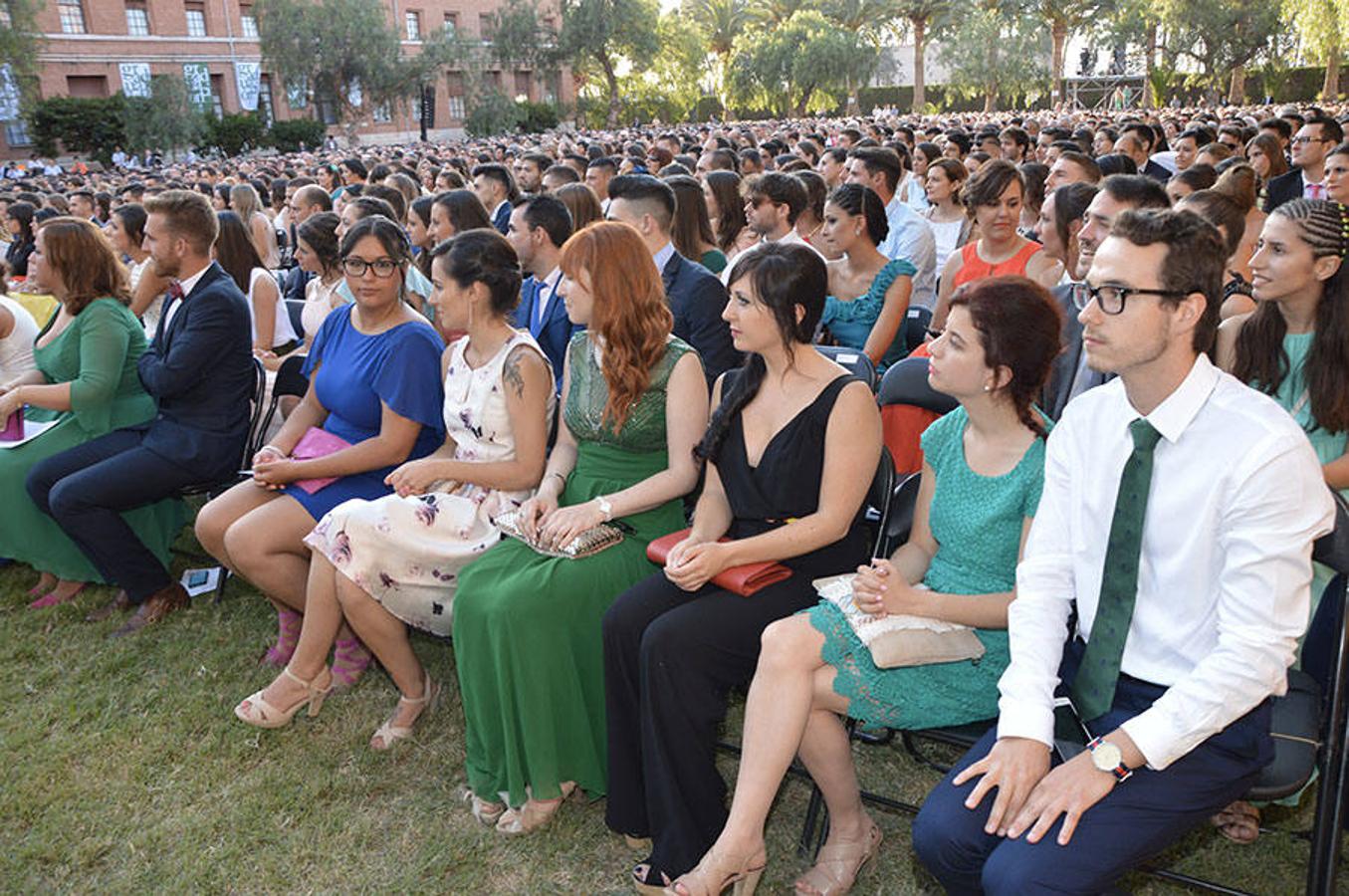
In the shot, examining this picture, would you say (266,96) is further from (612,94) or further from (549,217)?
(549,217)

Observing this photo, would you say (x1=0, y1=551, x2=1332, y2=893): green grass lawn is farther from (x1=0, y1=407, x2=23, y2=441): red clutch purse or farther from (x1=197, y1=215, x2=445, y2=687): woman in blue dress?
(x1=0, y1=407, x2=23, y2=441): red clutch purse

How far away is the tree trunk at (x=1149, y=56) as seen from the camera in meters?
41.4

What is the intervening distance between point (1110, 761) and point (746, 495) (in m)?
1.30

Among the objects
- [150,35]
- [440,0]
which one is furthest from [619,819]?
[440,0]

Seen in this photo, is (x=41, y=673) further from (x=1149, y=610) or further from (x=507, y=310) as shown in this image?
(x=1149, y=610)

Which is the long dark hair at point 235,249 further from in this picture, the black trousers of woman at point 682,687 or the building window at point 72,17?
the building window at point 72,17

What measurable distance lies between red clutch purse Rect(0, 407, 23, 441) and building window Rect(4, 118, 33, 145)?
39.3 meters

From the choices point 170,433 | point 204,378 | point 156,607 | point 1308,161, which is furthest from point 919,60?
point 156,607

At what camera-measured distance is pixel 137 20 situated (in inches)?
1736

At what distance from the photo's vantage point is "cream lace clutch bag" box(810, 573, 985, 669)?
8.33ft

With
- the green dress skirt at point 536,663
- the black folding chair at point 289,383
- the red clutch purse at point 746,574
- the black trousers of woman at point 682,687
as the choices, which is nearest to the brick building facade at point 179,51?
the black folding chair at point 289,383

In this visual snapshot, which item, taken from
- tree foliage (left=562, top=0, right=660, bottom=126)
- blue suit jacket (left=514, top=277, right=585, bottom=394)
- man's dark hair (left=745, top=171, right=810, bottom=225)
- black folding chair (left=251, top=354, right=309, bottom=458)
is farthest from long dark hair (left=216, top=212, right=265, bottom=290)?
tree foliage (left=562, top=0, right=660, bottom=126)

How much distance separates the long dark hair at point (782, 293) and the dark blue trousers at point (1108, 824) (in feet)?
4.19

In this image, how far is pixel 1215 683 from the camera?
207 centimetres
